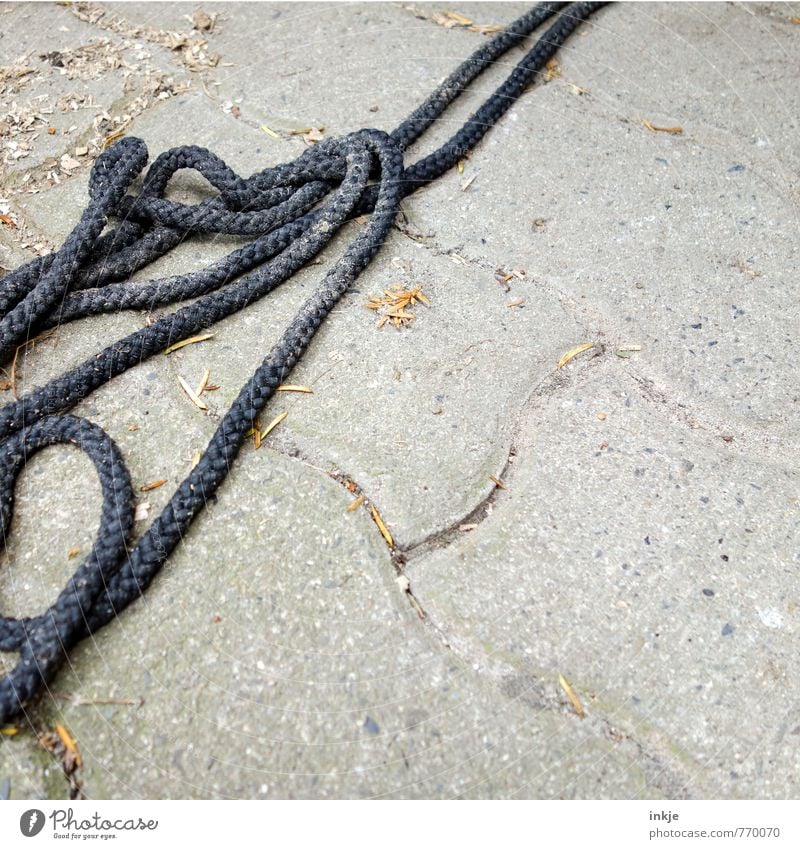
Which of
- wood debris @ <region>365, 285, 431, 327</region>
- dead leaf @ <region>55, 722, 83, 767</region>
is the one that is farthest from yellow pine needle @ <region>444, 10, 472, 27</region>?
dead leaf @ <region>55, 722, 83, 767</region>

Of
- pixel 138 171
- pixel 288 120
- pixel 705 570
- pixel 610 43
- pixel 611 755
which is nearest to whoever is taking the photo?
pixel 611 755

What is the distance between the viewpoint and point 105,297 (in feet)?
4.01

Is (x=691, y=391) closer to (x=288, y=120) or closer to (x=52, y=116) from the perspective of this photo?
(x=288, y=120)

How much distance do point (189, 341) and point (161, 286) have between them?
0.10 metres

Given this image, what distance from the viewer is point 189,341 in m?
1.20

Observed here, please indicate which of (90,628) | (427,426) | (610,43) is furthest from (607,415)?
(610,43)

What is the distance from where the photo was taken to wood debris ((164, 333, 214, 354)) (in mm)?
1188

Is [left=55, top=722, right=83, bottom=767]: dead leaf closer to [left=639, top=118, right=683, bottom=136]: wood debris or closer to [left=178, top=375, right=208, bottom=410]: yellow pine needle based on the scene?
[left=178, top=375, right=208, bottom=410]: yellow pine needle

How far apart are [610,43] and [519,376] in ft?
2.94

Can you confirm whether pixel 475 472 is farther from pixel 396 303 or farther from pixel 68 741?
pixel 68 741
